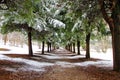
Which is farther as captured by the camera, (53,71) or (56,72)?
(53,71)

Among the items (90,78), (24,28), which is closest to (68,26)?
(24,28)

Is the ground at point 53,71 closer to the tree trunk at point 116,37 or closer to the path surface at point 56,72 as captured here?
the path surface at point 56,72

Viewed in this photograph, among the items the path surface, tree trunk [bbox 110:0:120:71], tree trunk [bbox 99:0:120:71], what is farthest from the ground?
tree trunk [bbox 99:0:120:71]

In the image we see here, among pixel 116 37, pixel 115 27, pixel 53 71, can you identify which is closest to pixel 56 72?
pixel 53 71

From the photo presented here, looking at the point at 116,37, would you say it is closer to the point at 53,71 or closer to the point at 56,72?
the point at 56,72

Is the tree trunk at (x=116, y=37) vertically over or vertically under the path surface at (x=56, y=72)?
over

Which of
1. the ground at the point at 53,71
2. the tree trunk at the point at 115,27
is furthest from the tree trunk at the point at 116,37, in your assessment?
the ground at the point at 53,71

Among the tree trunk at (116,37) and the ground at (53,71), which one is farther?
the tree trunk at (116,37)

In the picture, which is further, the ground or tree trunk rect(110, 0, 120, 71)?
tree trunk rect(110, 0, 120, 71)

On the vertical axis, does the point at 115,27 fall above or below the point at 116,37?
above

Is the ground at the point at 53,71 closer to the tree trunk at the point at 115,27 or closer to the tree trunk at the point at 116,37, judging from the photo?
the tree trunk at the point at 116,37

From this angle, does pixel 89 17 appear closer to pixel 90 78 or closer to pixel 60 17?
pixel 90 78

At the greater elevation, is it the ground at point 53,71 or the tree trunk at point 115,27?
the tree trunk at point 115,27

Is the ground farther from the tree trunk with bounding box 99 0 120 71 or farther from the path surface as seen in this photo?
the tree trunk with bounding box 99 0 120 71
